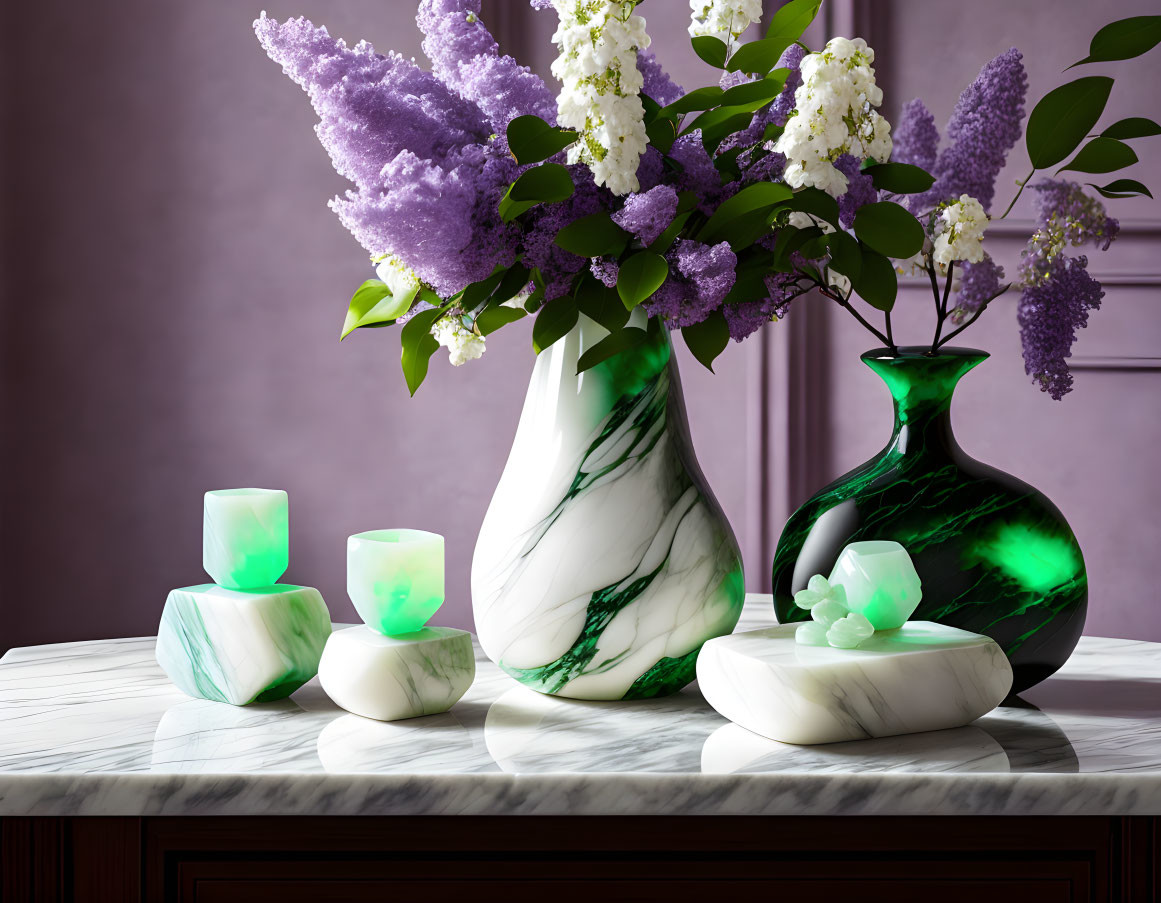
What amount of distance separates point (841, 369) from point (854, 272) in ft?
4.23

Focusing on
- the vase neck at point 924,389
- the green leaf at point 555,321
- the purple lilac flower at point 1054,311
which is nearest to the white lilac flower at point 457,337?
the green leaf at point 555,321

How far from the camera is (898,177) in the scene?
742mm

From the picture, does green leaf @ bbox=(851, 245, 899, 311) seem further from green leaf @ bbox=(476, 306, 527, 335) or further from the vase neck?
green leaf @ bbox=(476, 306, 527, 335)

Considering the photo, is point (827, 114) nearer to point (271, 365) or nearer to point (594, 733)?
point (594, 733)

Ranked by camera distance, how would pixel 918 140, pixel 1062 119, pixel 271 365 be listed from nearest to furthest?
pixel 1062 119, pixel 918 140, pixel 271 365

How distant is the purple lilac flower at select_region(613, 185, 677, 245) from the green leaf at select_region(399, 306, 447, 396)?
0.61 feet

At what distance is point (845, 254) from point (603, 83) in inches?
8.0

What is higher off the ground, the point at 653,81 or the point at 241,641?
the point at 653,81

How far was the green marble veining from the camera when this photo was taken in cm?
75

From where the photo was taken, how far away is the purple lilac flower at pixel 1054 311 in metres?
0.78

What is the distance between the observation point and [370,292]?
2.77 feet
